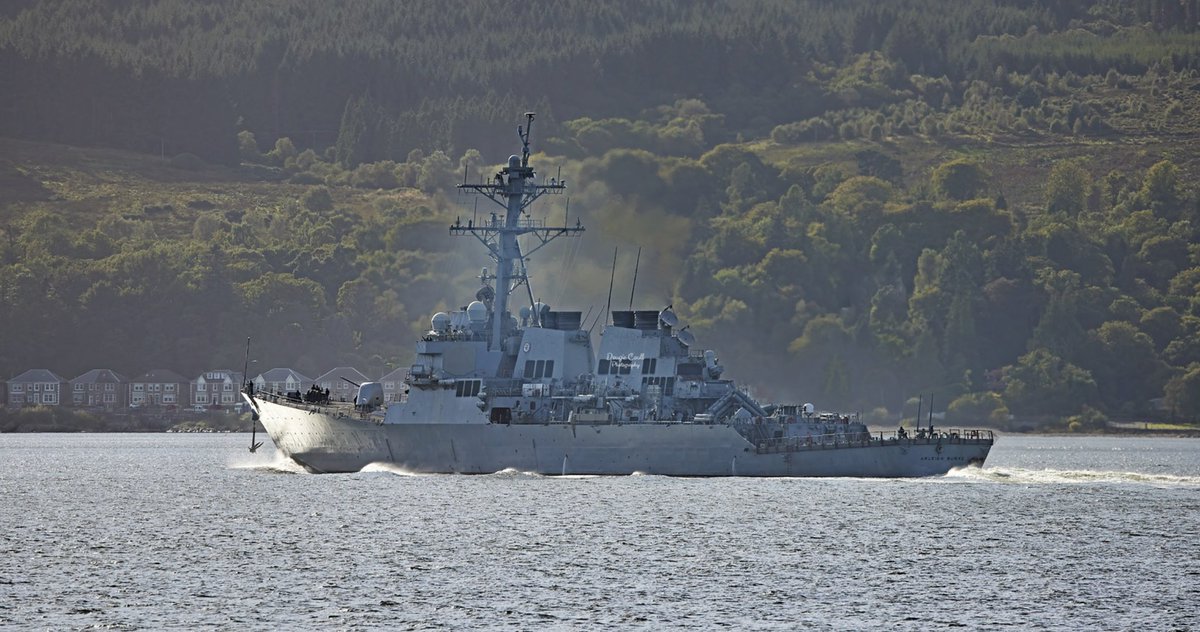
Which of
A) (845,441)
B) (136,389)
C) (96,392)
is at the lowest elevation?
(845,441)

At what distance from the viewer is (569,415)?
59938mm

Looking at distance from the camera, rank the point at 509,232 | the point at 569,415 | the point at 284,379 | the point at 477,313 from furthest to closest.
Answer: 1. the point at 284,379
2. the point at 509,232
3. the point at 477,313
4. the point at 569,415

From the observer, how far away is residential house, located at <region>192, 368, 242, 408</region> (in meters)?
147

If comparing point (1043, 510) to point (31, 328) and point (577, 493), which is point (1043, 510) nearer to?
point (577, 493)

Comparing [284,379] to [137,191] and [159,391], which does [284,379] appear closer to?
[159,391]

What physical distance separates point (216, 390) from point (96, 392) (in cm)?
943

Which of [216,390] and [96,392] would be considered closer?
[96,392]

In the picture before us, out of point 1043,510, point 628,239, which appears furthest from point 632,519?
point 628,239

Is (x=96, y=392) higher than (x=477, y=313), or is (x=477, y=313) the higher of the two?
(x=477, y=313)

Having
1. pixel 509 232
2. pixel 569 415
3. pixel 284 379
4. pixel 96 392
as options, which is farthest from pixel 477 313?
pixel 96 392

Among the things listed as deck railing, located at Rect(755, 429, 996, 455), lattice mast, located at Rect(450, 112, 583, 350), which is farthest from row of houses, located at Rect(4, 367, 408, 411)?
deck railing, located at Rect(755, 429, 996, 455)

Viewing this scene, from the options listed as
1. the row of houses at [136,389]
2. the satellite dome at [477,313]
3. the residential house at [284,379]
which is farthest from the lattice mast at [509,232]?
the row of houses at [136,389]

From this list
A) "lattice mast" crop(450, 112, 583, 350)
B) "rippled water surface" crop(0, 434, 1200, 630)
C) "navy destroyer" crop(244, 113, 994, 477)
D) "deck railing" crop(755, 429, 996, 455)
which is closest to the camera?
"rippled water surface" crop(0, 434, 1200, 630)

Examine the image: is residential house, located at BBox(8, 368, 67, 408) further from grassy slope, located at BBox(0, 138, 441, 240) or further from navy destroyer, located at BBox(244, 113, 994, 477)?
navy destroyer, located at BBox(244, 113, 994, 477)
